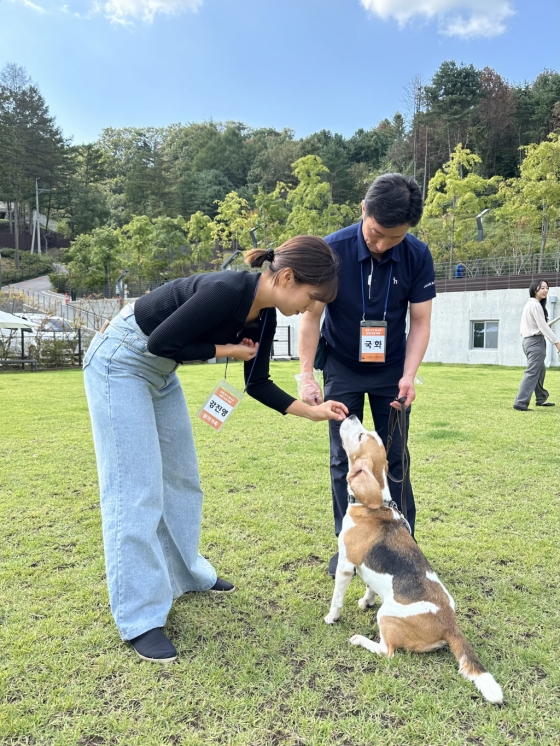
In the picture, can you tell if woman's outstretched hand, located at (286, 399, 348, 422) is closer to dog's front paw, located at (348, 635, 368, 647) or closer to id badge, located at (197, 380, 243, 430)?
id badge, located at (197, 380, 243, 430)

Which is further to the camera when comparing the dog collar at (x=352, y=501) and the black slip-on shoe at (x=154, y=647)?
the dog collar at (x=352, y=501)

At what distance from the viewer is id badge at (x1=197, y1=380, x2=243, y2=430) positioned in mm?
2654

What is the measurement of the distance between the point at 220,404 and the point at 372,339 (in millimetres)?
959

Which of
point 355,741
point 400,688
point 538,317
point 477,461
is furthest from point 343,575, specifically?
point 538,317

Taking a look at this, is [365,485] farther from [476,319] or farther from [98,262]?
[98,262]

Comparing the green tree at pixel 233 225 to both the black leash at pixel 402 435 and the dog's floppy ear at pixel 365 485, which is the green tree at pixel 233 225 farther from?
the dog's floppy ear at pixel 365 485

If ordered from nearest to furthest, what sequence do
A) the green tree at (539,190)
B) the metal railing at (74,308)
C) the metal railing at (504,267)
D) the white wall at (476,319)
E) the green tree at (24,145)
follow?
the white wall at (476,319)
the metal railing at (504,267)
the green tree at (539,190)
the metal railing at (74,308)
the green tree at (24,145)

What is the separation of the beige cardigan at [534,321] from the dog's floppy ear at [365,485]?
6.66 m

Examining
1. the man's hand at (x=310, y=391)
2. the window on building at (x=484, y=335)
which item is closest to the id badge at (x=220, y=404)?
the man's hand at (x=310, y=391)

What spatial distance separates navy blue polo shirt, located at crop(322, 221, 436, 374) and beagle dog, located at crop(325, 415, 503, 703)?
0.48m

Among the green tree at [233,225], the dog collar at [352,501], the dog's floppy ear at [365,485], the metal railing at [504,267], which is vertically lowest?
the dog collar at [352,501]

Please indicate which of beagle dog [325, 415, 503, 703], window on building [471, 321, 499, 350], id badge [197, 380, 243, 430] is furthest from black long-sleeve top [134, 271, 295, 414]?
window on building [471, 321, 499, 350]

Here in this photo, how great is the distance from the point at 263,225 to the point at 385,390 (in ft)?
121

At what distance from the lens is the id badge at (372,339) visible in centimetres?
292
